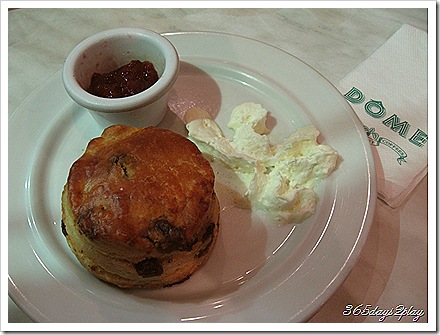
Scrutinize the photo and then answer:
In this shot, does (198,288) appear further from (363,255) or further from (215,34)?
(215,34)

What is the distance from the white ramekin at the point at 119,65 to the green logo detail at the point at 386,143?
0.93 meters

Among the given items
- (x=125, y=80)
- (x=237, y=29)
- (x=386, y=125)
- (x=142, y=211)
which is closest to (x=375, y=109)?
(x=386, y=125)

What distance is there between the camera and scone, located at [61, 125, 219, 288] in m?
1.31

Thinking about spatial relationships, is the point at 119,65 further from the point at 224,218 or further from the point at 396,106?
the point at 396,106

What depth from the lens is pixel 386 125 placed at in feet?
6.50

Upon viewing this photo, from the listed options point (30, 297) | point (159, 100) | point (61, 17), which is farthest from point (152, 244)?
point (61, 17)

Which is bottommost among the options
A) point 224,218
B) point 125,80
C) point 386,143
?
point 224,218

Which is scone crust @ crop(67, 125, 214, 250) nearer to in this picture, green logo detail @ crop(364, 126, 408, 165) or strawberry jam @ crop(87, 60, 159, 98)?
strawberry jam @ crop(87, 60, 159, 98)

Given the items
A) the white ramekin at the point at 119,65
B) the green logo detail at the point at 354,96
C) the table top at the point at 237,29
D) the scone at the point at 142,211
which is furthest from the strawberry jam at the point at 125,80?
the green logo detail at the point at 354,96

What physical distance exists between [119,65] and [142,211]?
85cm

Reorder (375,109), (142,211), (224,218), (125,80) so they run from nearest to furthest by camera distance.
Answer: (142,211) → (224,218) → (125,80) → (375,109)

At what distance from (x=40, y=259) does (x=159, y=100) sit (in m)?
0.75

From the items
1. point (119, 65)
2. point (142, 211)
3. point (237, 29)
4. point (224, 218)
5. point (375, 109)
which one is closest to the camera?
point (142, 211)

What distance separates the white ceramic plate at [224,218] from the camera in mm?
1391
